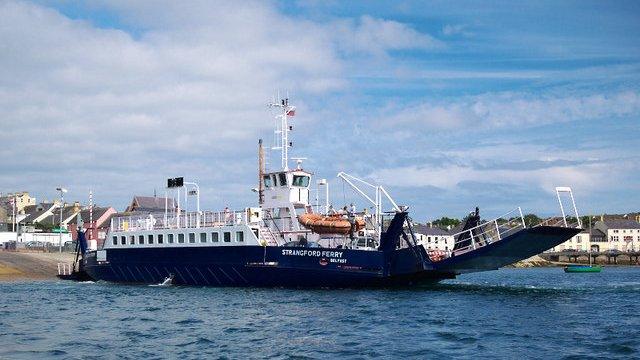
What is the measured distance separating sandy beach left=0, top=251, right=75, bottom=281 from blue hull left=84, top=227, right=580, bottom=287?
20623mm

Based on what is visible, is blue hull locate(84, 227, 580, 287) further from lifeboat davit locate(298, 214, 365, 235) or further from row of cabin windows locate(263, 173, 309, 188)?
row of cabin windows locate(263, 173, 309, 188)

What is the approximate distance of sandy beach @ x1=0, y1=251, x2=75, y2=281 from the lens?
56.8 metres

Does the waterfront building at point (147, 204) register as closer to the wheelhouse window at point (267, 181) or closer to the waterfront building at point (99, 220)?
the waterfront building at point (99, 220)

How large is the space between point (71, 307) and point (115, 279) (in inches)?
611

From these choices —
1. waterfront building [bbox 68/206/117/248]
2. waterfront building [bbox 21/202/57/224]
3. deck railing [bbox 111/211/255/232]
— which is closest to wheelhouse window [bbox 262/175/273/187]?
deck railing [bbox 111/211/255/232]

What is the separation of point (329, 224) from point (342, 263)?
231 cm

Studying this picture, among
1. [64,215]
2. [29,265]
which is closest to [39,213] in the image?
[64,215]

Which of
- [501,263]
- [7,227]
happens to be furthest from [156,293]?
[7,227]

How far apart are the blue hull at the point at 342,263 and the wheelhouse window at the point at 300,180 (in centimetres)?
493

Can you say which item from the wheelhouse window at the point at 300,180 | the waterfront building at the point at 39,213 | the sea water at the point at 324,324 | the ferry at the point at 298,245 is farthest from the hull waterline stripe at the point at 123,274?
the waterfront building at the point at 39,213

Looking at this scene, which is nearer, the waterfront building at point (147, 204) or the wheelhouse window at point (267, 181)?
the wheelhouse window at point (267, 181)

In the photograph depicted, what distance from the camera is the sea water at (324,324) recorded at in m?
20.5

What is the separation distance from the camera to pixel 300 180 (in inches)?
1636

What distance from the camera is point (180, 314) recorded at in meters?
28.6
